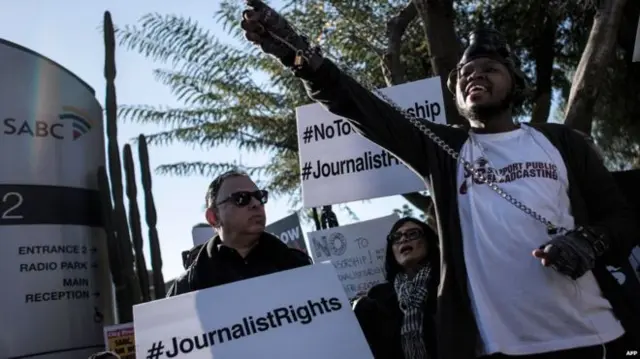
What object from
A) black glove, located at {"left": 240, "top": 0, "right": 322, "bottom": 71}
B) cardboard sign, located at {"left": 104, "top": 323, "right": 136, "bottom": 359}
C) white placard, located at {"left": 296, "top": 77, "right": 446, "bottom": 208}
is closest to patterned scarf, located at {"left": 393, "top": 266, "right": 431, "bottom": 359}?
white placard, located at {"left": 296, "top": 77, "right": 446, "bottom": 208}

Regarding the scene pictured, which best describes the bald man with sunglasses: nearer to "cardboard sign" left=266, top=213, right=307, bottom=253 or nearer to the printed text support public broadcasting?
the printed text support public broadcasting

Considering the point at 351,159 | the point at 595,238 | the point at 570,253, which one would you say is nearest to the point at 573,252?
the point at 570,253

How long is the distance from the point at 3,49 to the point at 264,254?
13.0 feet

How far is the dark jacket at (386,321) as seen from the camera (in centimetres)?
373

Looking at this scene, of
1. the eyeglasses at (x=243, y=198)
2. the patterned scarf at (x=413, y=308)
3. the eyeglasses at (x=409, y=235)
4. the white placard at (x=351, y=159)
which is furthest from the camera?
the white placard at (x=351, y=159)

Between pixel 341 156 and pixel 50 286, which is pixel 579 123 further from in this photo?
pixel 50 286

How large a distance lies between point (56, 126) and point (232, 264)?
150 inches

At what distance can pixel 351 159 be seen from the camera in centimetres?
491

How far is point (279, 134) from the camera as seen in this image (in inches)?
396

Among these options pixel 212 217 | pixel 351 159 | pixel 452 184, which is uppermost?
pixel 351 159

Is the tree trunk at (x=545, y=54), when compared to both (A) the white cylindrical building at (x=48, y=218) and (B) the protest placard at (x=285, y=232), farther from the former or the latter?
(A) the white cylindrical building at (x=48, y=218)

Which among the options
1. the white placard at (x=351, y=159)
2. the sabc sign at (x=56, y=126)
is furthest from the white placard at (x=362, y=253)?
the sabc sign at (x=56, y=126)

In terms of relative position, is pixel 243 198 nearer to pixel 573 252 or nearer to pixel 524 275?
pixel 524 275

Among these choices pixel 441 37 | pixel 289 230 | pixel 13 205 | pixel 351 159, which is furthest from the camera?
pixel 289 230
